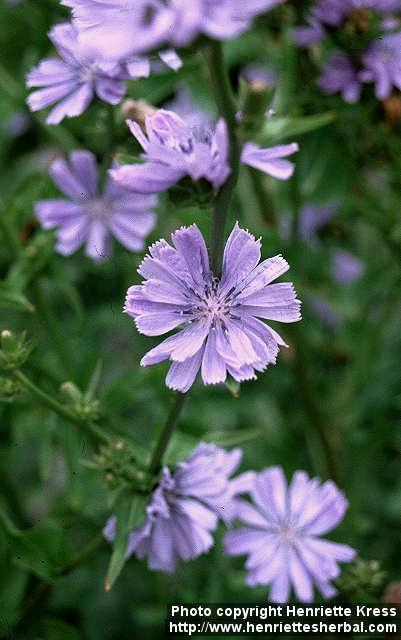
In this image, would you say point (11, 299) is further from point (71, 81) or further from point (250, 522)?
point (250, 522)

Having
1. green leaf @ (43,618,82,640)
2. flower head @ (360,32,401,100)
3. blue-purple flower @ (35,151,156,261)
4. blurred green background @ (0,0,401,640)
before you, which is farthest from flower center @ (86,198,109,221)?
green leaf @ (43,618,82,640)

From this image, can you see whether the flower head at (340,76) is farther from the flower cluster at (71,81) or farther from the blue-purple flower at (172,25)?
the blue-purple flower at (172,25)

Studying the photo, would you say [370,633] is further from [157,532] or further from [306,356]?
[306,356]

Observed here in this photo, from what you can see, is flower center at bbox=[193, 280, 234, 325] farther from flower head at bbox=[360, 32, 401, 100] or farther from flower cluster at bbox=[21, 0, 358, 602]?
flower head at bbox=[360, 32, 401, 100]

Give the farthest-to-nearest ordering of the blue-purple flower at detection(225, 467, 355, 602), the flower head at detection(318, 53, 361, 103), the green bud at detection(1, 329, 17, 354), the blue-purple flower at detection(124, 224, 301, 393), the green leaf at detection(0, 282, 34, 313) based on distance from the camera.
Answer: the flower head at detection(318, 53, 361, 103) < the blue-purple flower at detection(225, 467, 355, 602) < the green leaf at detection(0, 282, 34, 313) < the green bud at detection(1, 329, 17, 354) < the blue-purple flower at detection(124, 224, 301, 393)

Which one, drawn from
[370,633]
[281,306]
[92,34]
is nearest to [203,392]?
[370,633]
